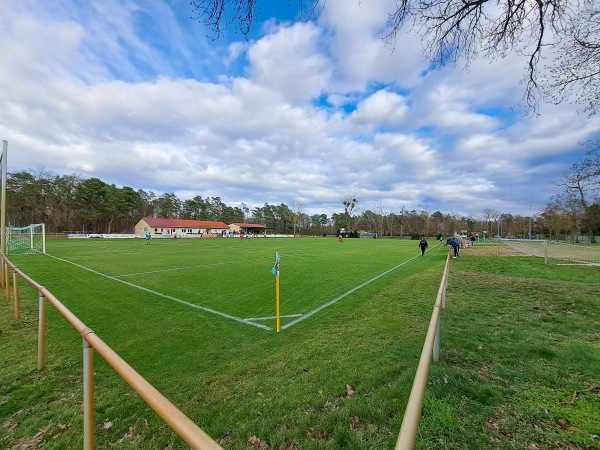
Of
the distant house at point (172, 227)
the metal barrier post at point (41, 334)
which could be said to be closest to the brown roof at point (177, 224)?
the distant house at point (172, 227)

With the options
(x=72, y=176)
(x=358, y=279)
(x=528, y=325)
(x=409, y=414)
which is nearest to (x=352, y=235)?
(x=72, y=176)

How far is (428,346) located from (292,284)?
32.4 ft

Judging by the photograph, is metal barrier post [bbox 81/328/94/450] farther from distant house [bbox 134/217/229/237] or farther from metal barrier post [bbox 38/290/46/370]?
distant house [bbox 134/217/229/237]

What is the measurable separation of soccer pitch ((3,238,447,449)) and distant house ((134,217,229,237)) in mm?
67174

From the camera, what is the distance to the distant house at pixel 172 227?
7844 centimetres

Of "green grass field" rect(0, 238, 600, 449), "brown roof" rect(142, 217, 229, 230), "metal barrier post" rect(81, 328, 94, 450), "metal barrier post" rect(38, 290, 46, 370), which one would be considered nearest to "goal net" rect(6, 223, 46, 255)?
"green grass field" rect(0, 238, 600, 449)

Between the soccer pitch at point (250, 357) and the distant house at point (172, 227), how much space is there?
67.2 metres

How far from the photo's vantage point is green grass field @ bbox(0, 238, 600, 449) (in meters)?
2.95

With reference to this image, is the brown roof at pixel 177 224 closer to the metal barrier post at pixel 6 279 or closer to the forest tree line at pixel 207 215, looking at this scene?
the forest tree line at pixel 207 215

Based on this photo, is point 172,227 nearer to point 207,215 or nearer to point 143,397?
point 207,215

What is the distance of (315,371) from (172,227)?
86.0m

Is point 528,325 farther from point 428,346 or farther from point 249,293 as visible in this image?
point 249,293

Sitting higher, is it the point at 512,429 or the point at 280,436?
the point at 512,429

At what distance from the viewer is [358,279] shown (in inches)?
522
